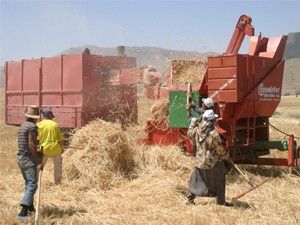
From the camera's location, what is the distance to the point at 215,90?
9.79 metres

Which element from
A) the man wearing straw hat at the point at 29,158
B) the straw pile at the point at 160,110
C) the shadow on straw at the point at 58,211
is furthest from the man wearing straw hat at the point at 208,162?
the straw pile at the point at 160,110

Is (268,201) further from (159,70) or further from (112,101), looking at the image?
(112,101)

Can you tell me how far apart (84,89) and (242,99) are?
432cm

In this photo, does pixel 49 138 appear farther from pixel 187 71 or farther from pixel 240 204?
pixel 187 71

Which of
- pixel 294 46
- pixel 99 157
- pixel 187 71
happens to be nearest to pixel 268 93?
pixel 187 71

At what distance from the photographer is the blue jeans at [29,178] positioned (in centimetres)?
725

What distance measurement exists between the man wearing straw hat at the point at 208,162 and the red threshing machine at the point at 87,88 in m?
4.44

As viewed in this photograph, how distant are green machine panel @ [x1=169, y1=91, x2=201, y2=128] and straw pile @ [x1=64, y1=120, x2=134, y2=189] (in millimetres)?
1044

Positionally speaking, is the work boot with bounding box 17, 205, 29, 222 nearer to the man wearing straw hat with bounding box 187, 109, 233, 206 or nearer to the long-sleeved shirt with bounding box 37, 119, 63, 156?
the long-sleeved shirt with bounding box 37, 119, 63, 156

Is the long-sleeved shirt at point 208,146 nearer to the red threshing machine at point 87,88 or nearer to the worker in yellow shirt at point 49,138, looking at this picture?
the worker in yellow shirt at point 49,138

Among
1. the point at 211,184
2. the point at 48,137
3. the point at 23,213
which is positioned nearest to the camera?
the point at 23,213

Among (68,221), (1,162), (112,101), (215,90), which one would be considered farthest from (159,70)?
(68,221)

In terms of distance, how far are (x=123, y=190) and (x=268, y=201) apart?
8.50 feet

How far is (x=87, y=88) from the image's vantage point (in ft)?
41.0
